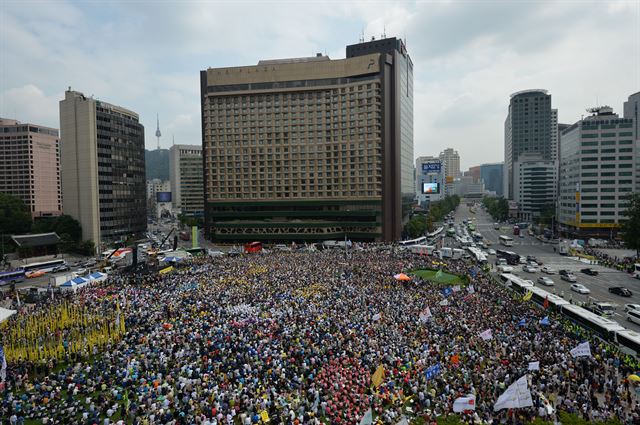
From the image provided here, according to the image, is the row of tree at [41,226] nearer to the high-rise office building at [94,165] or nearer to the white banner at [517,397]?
the high-rise office building at [94,165]

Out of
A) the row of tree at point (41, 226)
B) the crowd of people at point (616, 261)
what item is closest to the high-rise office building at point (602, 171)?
the crowd of people at point (616, 261)

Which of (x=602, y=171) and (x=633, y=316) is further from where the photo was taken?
(x=602, y=171)

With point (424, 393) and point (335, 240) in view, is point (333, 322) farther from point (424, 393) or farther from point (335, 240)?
point (335, 240)

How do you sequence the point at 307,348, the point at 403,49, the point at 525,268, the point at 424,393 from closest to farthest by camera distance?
the point at 424,393
the point at 307,348
the point at 525,268
the point at 403,49

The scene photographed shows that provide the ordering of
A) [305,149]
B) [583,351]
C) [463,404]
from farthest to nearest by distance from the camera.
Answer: [305,149] → [583,351] → [463,404]

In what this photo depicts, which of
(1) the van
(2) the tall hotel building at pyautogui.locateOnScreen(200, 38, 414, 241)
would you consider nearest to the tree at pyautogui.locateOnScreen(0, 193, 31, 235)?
(2) the tall hotel building at pyautogui.locateOnScreen(200, 38, 414, 241)

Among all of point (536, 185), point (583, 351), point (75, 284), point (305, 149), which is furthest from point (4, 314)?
point (536, 185)

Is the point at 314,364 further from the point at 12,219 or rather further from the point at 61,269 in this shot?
the point at 12,219

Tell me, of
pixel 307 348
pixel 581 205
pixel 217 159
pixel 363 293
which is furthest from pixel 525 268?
pixel 217 159
